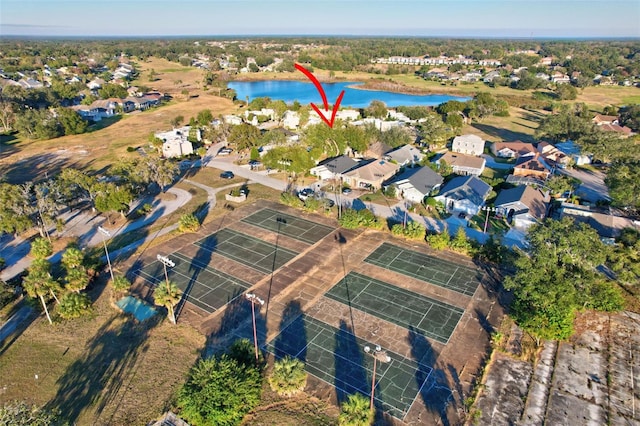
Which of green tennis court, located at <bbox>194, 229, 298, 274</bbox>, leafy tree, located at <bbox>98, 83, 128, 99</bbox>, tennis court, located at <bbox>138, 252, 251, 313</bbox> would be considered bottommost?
tennis court, located at <bbox>138, 252, 251, 313</bbox>

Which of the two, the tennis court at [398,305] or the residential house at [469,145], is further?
the residential house at [469,145]

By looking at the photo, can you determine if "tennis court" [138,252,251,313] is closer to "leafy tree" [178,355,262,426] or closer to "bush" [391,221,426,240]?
"leafy tree" [178,355,262,426]

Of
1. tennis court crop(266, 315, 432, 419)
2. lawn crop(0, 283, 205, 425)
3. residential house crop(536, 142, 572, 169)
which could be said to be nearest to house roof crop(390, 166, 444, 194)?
residential house crop(536, 142, 572, 169)

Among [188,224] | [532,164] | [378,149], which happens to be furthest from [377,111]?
[188,224]

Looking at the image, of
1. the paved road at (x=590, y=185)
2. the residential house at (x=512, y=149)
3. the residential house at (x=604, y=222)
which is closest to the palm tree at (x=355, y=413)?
the residential house at (x=604, y=222)

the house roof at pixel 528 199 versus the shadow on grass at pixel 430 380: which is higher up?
the house roof at pixel 528 199

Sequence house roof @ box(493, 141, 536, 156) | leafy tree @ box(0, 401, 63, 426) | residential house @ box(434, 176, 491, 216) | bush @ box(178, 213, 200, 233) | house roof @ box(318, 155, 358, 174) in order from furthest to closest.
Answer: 1. house roof @ box(493, 141, 536, 156)
2. house roof @ box(318, 155, 358, 174)
3. residential house @ box(434, 176, 491, 216)
4. bush @ box(178, 213, 200, 233)
5. leafy tree @ box(0, 401, 63, 426)

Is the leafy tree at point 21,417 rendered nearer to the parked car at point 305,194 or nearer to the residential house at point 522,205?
the parked car at point 305,194
